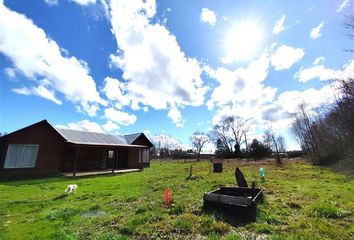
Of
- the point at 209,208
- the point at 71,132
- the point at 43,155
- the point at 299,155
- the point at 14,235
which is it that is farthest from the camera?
the point at 299,155

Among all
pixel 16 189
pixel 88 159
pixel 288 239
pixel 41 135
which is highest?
pixel 41 135

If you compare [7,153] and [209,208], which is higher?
[7,153]

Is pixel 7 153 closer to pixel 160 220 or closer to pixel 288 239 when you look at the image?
pixel 160 220

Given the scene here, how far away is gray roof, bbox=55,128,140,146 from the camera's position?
1900 centimetres

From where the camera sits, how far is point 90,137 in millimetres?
22125

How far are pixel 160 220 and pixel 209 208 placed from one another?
1.64m

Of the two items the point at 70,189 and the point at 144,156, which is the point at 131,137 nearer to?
the point at 144,156

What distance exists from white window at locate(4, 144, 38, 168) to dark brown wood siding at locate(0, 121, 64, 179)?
0.71ft

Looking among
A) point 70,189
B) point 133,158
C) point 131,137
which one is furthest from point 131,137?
point 70,189

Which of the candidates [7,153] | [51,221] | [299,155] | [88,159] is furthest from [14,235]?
[299,155]

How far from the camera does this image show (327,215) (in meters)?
6.13

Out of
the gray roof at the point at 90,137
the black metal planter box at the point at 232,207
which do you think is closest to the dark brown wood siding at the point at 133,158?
the gray roof at the point at 90,137

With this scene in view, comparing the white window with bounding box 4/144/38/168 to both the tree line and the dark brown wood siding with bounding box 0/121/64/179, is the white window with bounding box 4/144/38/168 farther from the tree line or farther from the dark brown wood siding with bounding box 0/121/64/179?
the tree line

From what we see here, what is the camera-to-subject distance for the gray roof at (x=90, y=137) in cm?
1900
